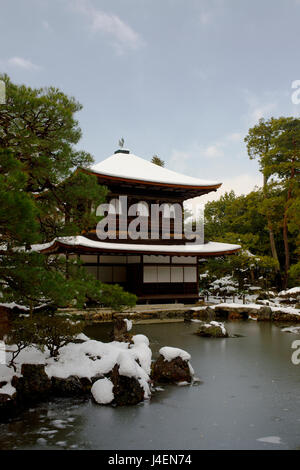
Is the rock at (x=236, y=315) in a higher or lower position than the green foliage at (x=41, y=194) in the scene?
lower

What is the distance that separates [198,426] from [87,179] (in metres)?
5.21

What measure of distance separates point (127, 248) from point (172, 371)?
10600 mm

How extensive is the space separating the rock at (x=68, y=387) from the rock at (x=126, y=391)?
907mm

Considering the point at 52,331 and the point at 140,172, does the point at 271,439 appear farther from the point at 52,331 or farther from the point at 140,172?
the point at 140,172

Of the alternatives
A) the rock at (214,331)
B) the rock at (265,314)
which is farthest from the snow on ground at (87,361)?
the rock at (265,314)

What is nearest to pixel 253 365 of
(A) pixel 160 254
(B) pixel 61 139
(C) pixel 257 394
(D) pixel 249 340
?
A: (C) pixel 257 394

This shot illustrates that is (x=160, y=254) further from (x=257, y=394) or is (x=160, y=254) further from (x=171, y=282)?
(x=257, y=394)

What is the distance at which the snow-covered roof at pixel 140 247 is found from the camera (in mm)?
17234

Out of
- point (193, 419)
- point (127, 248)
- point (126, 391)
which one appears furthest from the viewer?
point (127, 248)

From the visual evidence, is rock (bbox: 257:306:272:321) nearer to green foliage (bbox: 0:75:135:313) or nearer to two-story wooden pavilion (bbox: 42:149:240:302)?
two-story wooden pavilion (bbox: 42:149:240:302)

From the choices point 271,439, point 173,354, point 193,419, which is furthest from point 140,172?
point 271,439

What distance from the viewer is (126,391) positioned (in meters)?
6.94

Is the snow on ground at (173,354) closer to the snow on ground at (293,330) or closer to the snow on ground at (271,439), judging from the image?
the snow on ground at (271,439)

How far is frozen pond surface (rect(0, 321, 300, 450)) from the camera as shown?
5.32 meters
